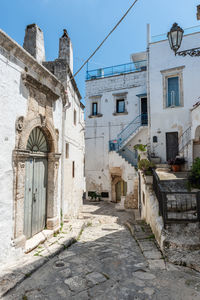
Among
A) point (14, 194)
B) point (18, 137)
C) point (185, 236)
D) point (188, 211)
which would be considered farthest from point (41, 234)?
point (188, 211)

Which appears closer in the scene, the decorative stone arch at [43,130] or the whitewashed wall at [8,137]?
the whitewashed wall at [8,137]

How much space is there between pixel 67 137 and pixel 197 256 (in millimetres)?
5912

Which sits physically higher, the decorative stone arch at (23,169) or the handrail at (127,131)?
the handrail at (127,131)

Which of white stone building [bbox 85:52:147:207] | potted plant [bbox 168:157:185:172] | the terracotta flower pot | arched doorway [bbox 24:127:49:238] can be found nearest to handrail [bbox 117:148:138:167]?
white stone building [bbox 85:52:147:207]

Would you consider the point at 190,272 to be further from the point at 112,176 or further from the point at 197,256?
the point at 112,176

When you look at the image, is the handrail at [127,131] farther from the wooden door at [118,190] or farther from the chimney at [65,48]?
the chimney at [65,48]

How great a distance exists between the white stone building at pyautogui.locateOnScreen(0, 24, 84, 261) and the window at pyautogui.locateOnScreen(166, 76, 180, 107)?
717cm

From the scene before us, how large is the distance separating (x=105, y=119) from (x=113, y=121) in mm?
773

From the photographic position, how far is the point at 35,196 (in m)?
5.29

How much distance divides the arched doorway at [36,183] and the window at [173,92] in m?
9.16

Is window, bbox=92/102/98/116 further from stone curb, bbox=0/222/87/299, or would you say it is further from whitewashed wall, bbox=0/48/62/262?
stone curb, bbox=0/222/87/299

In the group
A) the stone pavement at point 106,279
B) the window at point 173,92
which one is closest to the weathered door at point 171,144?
the window at point 173,92

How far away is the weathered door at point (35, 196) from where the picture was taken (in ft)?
16.2

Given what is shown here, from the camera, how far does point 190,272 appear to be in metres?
3.46
